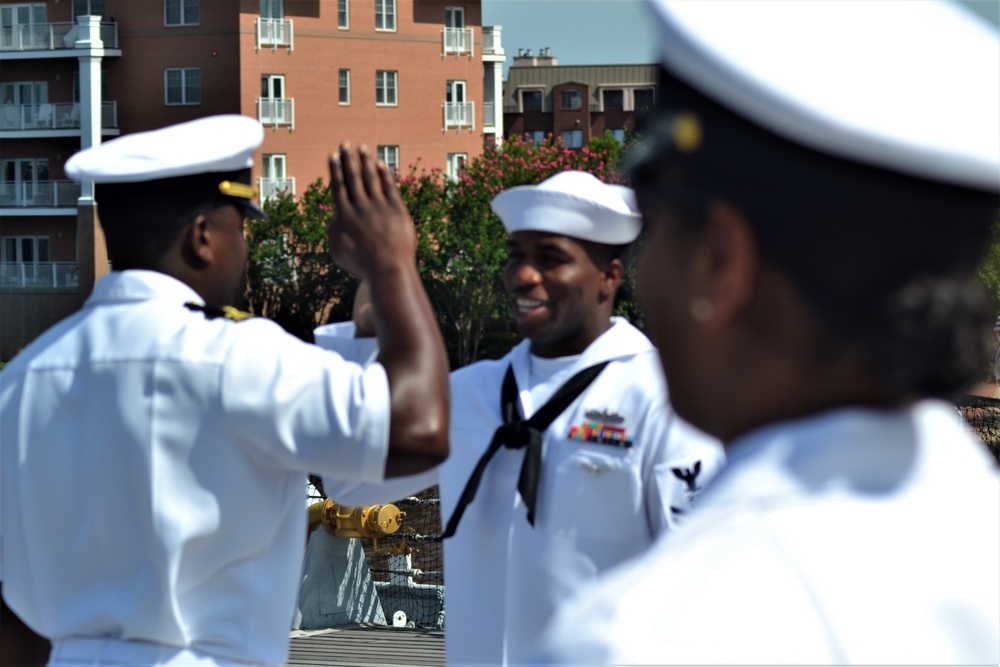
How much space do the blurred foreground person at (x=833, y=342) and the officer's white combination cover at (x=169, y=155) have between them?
1651mm

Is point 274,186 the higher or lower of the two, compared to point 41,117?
lower

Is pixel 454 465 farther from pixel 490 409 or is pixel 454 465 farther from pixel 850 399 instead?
pixel 850 399

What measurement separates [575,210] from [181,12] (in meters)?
42.3

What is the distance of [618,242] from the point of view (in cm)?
410

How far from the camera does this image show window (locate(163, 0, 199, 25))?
4347cm

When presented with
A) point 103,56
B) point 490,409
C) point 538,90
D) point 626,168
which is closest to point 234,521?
point 626,168

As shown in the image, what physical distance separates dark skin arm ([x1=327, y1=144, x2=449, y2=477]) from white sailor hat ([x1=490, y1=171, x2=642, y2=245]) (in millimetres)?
1347

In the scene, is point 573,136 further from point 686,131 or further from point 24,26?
point 686,131

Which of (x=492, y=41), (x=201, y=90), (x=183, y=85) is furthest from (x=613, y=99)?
(x=183, y=85)

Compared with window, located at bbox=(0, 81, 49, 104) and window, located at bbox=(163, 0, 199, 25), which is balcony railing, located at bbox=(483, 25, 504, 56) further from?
window, located at bbox=(0, 81, 49, 104)

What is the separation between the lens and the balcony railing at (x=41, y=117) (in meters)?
45.1

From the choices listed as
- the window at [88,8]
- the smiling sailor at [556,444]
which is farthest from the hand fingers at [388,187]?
the window at [88,8]

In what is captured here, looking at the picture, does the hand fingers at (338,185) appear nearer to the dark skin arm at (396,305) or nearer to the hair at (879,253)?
the dark skin arm at (396,305)

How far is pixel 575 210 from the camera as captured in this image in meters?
4.04
